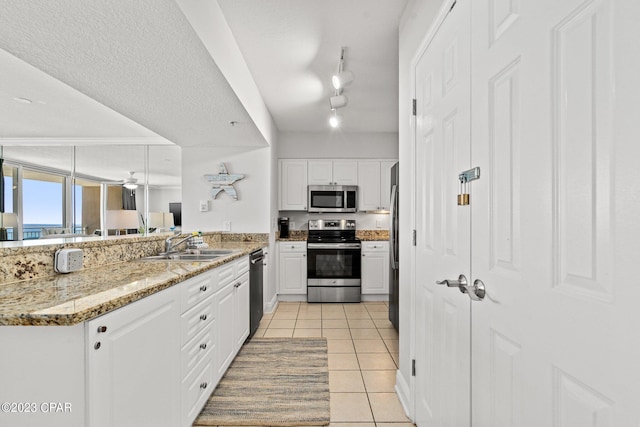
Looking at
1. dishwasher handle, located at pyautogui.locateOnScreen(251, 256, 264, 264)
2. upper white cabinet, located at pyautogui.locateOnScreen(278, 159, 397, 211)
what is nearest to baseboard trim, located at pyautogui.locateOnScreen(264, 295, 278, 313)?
dishwasher handle, located at pyautogui.locateOnScreen(251, 256, 264, 264)

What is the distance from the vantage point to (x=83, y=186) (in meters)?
5.38

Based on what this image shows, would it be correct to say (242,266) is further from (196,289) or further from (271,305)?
(271,305)

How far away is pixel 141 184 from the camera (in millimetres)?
5402

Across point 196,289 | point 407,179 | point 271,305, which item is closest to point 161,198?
point 271,305

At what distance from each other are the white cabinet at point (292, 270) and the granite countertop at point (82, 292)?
264cm

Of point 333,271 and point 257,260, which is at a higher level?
point 257,260

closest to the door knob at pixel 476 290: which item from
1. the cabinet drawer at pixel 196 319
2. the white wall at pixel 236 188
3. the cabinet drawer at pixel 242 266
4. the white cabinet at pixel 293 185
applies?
the cabinet drawer at pixel 196 319

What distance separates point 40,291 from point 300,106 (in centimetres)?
317

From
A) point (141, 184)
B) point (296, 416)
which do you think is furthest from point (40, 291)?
point (141, 184)

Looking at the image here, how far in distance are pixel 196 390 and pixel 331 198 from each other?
335 centimetres

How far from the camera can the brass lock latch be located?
3.72ft

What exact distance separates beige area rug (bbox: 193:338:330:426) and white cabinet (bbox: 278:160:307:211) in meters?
2.32

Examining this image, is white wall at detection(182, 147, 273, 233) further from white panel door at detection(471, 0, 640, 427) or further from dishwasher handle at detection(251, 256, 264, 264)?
white panel door at detection(471, 0, 640, 427)

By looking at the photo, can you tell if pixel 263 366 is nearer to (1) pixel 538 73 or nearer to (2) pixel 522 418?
(2) pixel 522 418
